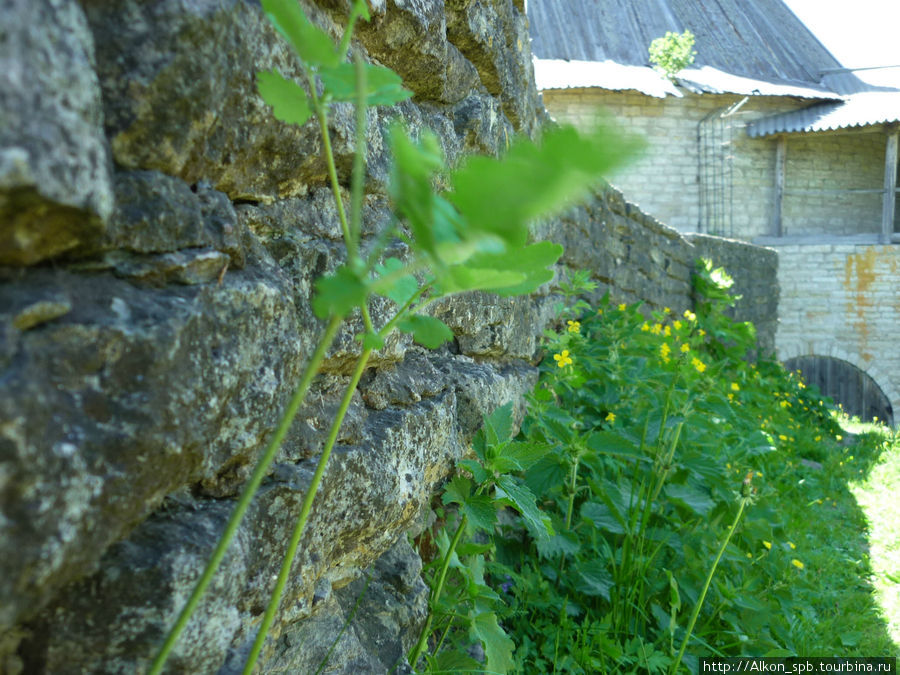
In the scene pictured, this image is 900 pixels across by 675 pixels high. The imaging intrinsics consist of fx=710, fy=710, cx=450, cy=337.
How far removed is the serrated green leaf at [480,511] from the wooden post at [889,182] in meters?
12.5

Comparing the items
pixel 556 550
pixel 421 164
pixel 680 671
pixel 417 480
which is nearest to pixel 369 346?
pixel 421 164

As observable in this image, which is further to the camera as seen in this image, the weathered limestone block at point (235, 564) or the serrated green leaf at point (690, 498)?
the serrated green leaf at point (690, 498)

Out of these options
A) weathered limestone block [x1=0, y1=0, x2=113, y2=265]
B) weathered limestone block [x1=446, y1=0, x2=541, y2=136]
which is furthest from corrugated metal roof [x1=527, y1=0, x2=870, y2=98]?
weathered limestone block [x1=0, y1=0, x2=113, y2=265]

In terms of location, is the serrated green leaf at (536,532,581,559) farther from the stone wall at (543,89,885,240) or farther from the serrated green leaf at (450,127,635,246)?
the stone wall at (543,89,885,240)

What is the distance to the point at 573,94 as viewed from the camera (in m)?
11.4

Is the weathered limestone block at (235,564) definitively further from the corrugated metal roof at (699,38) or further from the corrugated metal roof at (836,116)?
the corrugated metal roof at (836,116)

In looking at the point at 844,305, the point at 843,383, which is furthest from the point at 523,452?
the point at 843,383

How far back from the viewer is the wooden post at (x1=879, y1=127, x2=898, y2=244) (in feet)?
38.4

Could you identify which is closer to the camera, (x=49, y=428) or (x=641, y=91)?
(x=49, y=428)

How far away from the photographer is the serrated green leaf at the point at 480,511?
4.69ft

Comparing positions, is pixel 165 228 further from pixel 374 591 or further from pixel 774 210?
pixel 774 210

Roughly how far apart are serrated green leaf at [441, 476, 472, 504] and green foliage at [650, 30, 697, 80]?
11950 mm

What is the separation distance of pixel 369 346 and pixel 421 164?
0.20m

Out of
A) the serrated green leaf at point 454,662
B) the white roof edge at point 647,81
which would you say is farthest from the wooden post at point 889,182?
the serrated green leaf at point 454,662
